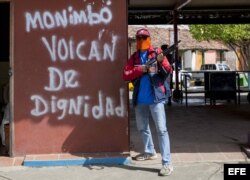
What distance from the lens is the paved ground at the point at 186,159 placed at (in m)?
6.37

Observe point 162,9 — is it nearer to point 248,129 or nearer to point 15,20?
point 248,129

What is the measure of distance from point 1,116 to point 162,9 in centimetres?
801

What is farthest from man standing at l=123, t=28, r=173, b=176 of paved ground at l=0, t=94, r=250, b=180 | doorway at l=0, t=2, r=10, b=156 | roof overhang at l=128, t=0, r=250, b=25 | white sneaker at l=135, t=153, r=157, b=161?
roof overhang at l=128, t=0, r=250, b=25

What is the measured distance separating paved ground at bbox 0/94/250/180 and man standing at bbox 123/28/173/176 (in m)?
0.40

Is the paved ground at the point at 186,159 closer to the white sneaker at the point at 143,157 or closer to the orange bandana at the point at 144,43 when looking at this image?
the white sneaker at the point at 143,157

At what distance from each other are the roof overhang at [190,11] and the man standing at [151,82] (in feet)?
20.4

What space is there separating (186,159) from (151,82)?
138 cm

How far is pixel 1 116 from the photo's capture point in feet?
28.5

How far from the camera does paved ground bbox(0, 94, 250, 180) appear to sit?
20.9 feet

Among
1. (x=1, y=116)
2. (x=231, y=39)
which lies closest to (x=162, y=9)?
(x=1, y=116)

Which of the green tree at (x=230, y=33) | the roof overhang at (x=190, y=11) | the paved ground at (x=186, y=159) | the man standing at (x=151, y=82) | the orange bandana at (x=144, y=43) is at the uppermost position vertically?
the green tree at (x=230, y=33)

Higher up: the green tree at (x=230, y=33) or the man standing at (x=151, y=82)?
the green tree at (x=230, y=33)

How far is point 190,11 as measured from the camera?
50.9 feet

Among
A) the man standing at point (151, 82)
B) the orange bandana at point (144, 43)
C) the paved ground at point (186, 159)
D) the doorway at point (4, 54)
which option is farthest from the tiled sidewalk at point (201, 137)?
the orange bandana at point (144, 43)
